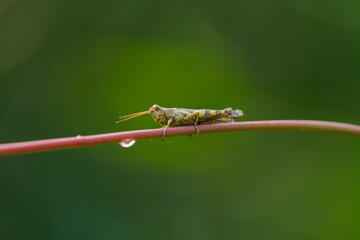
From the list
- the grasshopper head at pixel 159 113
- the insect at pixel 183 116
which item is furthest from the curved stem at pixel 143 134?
the grasshopper head at pixel 159 113

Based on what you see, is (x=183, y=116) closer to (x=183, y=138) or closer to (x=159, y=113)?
(x=159, y=113)

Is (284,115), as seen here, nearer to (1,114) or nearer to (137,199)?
(137,199)

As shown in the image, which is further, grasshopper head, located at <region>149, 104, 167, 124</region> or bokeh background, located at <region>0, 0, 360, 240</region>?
bokeh background, located at <region>0, 0, 360, 240</region>

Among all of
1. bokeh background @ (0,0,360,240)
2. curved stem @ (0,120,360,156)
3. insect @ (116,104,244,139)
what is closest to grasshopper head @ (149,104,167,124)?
insect @ (116,104,244,139)

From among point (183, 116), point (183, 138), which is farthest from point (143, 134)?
point (183, 138)

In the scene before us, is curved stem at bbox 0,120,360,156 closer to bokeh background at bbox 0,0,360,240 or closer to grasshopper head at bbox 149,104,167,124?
grasshopper head at bbox 149,104,167,124

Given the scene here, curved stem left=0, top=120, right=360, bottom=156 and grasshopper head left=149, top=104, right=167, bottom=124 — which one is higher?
grasshopper head left=149, top=104, right=167, bottom=124

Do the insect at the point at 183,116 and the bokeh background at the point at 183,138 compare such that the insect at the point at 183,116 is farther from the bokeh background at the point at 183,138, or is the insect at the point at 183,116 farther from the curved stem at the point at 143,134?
the bokeh background at the point at 183,138

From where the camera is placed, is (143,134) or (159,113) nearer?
(143,134)
